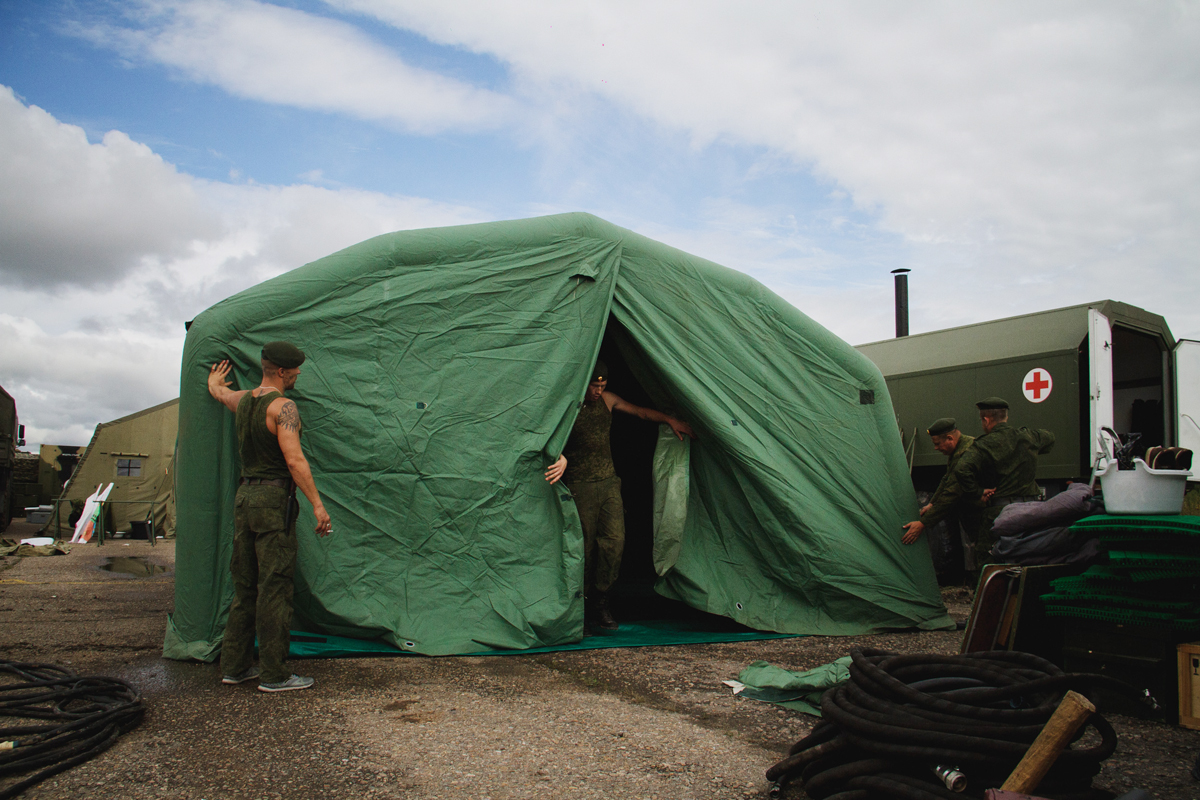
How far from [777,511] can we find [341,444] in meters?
2.60

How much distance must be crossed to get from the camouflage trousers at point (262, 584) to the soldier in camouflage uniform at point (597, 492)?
1.83 meters

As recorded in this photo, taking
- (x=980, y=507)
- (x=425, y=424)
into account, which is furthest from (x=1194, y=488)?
(x=425, y=424)

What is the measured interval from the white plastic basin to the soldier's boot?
273cm

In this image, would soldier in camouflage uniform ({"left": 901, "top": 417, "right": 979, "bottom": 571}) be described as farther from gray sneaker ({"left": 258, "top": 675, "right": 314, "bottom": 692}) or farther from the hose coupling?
gray sneaker ({"left": 258, "top": 675, "right": 314, "bottom": 692})

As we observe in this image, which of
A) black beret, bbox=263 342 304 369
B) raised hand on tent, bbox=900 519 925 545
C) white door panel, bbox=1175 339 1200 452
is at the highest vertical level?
white door panel, bbox=1175 339 1200 452

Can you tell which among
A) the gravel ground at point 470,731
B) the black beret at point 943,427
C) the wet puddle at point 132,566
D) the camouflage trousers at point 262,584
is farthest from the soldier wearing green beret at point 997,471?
the wet puddle at point 132,566

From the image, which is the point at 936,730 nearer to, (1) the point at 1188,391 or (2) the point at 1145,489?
(2) the point at 1145,489

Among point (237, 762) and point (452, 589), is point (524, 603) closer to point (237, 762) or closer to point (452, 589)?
point (452, 589)

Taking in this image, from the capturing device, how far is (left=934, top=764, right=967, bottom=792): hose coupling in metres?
1.92

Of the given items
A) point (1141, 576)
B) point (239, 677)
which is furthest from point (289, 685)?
point (1141, 576)

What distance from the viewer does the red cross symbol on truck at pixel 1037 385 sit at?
6727 mm

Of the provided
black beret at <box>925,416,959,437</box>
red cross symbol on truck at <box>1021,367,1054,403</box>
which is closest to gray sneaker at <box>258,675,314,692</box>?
black beret at <box>925,416,959,437</box>

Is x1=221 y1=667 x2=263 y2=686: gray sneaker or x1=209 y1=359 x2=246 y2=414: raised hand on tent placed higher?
x1=209 y1=359 x2=246 y2=414: raised hand on tent

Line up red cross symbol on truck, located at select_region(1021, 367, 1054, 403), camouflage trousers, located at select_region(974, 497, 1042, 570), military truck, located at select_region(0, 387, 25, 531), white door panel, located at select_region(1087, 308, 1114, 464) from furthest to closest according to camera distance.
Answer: military truck, located at select_region(0, 387, 25, 531) < red cross symbol on truck, located at select_region(1021, 367, 1054, 403) < white door panel, located at select_region(1087, 308, 1114, 464) < camouflage trousers, located at select_region(974, 497, 1042, 570)
